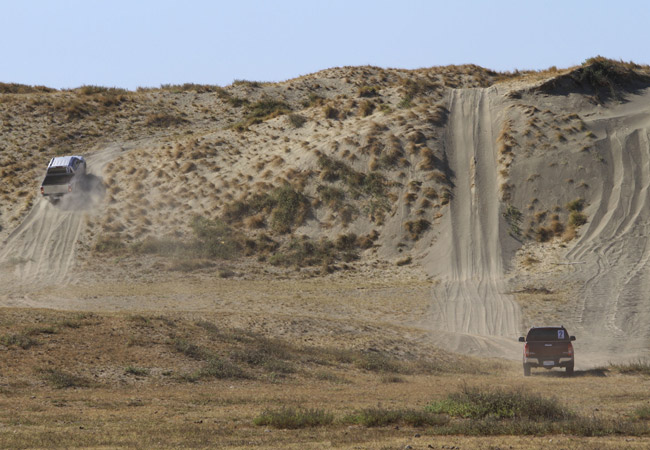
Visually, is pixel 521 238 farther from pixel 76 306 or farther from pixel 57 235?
pixel 57 235

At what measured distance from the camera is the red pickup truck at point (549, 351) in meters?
24.8

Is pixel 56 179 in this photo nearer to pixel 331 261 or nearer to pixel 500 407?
pixel 331 261

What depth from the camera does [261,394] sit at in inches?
770

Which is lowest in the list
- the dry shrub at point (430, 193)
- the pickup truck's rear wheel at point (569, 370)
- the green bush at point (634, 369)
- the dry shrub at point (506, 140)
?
the pickup truck's rear wheel at point (569, 370)

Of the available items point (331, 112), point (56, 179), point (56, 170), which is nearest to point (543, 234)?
point (331, 112)

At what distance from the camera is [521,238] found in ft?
155

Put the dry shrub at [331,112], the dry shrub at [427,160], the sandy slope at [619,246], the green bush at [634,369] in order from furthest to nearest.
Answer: the dry shrub at [331,112] < the dry shrub at [427,160] < the sandy slope at [619,246] < the green bush at [634,369]

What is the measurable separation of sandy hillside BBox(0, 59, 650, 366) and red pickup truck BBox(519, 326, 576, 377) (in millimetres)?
4828

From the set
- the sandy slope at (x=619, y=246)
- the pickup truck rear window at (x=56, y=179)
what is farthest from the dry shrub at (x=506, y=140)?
the pickup truck rear window at (x=56, y=179)

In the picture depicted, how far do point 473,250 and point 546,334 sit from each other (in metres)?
21.1

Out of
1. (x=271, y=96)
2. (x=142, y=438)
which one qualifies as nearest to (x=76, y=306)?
(x=142, y=438)

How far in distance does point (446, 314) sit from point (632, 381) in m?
15.3

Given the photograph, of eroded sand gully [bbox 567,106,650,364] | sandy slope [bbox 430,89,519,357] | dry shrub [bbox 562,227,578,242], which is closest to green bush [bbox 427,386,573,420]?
eroded sand gully [bbox 567,106,650,364]

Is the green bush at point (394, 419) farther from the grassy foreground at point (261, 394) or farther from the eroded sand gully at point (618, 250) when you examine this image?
the eroded sand gully at point (618, 250)
